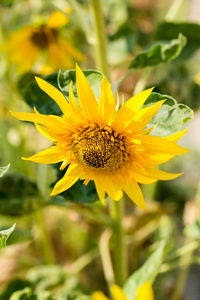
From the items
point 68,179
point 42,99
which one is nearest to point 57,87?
point 42,99

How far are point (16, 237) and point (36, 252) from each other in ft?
1.56

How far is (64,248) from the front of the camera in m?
1.17

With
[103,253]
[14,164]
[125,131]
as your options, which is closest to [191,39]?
[125,131]

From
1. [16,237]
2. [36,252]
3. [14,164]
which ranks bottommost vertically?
[36,252]

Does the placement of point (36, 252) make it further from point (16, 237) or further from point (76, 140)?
point (76, 140)

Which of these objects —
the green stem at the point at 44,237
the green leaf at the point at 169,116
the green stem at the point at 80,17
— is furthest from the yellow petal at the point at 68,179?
the green stem at the point at 44,237

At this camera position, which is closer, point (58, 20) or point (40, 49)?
point (58, 20)

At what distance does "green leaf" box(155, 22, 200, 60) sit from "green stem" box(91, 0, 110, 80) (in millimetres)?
109

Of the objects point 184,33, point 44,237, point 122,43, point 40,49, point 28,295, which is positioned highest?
point 184,33

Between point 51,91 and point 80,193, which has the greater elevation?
point 51,91

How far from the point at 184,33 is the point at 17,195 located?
401 mm

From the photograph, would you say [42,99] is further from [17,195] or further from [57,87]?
[17,195]

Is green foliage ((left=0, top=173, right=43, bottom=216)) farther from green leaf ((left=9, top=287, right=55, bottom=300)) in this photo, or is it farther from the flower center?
the flower center

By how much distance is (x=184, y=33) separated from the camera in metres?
0.67
